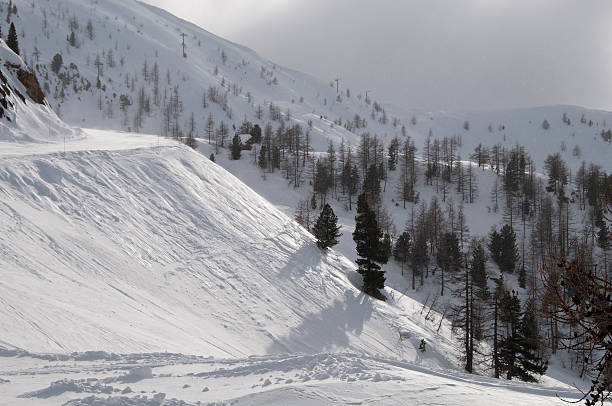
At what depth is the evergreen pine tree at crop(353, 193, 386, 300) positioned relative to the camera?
106 feet

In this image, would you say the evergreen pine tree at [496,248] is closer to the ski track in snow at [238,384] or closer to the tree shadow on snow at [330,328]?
the tree shadow on snow at [330,328]

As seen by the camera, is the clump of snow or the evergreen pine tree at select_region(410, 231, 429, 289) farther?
the evergreen pine tree at select_region(410, 231, 429, 289)

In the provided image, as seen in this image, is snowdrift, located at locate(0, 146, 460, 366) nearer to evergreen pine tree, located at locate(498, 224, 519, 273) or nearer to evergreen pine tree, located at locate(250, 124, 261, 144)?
evergreen pine tree, located at locate(498, 224, 519, 273)

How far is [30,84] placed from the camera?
108ft

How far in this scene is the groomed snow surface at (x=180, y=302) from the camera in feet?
26.3

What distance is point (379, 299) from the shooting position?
32.1 meters

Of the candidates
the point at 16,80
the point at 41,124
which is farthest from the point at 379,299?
the point at 16,80

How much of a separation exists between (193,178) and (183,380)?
24.4 meters

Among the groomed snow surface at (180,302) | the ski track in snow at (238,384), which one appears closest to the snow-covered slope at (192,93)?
the groomed snow surface at (180,302)

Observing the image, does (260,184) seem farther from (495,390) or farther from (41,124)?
(495,390)

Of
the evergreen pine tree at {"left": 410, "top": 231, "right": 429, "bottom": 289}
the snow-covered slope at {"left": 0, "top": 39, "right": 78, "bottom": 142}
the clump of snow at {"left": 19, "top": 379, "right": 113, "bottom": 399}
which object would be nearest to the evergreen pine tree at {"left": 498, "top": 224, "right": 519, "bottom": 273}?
the evergreen pine tree at {"left": 410, "top": 231, "right": 429, "bottom": 289}

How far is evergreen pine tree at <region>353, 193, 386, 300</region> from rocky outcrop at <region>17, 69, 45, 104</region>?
1157 inches

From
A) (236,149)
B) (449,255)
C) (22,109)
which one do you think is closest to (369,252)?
(449,255)

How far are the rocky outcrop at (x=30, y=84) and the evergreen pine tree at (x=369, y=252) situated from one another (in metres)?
29.4
